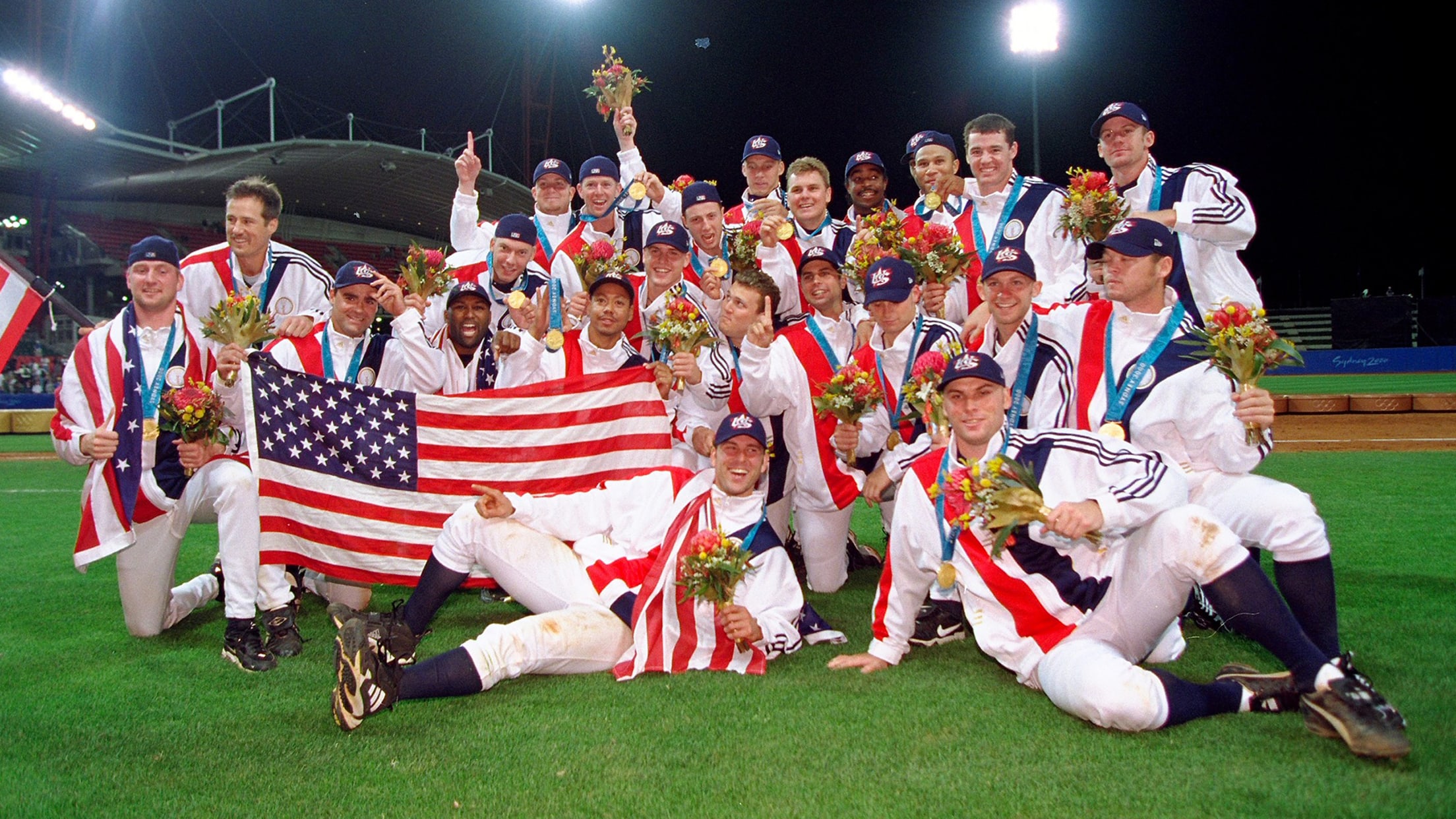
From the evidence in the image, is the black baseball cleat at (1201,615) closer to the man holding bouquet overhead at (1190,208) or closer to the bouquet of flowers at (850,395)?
the man holding bouquet overhead at (1190,208)

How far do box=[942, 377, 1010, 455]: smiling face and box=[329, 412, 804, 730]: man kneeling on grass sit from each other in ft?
3.69

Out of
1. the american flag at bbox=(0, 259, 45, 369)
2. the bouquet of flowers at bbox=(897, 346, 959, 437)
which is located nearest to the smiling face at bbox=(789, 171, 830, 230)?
the bouquet of flowers at bbox=(897, 346, 959, 437)

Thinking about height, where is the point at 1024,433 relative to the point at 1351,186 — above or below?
below

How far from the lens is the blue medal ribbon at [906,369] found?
6.37 m

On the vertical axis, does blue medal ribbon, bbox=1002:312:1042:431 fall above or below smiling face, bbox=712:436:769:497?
above

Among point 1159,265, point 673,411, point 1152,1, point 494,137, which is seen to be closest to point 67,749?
point 673,411

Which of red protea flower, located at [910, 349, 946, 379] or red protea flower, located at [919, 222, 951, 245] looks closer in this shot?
red protea flower, located at [910, 349, 946, 379]

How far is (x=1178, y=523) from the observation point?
3.85 m

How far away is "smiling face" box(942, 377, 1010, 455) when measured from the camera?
14.4 ft

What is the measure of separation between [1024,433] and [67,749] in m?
4.38

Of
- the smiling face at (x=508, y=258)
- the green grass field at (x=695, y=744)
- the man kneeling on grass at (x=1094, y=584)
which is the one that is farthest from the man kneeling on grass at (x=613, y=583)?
the smiling face at (x=508, y=258)

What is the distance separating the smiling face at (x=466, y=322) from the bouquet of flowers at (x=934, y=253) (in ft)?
10.4

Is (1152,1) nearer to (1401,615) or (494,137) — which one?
(494,137)

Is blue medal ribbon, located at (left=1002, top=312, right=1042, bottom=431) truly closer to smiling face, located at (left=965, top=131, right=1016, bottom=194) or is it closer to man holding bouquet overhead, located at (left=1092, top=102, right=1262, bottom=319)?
man holding bouquet overhead, located at (left=1092, top=102, right=1262, bottom=319)
